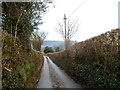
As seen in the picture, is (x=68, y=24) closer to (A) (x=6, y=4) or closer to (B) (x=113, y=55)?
(A) (x=6, y=4)

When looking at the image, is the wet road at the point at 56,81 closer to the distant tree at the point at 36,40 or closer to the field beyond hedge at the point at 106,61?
the field beyond hedge at the point at 106,61

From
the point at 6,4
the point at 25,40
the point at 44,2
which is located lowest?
the point at 25,40

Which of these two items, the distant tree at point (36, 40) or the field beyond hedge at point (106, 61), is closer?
the field beyond hedge at point (106, 61)

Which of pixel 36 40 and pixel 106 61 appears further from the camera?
pixel 36 40

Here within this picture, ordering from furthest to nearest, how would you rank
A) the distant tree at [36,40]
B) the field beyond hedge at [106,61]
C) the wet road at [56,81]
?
the distant tree at [36,40] < the wet road at [56,81] < the field beyond hedge at [106,61]

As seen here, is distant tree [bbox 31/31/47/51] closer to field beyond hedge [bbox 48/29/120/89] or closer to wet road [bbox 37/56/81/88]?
wet road [bbox 37/56/81/88]

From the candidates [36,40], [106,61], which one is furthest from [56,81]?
[36,40]

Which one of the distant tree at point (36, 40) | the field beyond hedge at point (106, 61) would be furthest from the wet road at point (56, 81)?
the distant tree at point (36, 40)

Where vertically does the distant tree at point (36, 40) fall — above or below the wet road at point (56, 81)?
above

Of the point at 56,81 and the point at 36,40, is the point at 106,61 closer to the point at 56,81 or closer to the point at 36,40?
the point at 56,81

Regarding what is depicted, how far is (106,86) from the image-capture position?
5.62m

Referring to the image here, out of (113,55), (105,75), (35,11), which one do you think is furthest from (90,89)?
(35,11)

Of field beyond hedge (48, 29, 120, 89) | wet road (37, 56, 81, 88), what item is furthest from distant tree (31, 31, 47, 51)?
field beyond hedge (48, 29, 120, 89)

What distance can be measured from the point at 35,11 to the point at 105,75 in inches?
338
